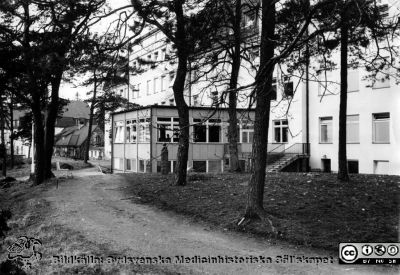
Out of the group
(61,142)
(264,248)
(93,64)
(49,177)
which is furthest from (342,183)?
(61,142)

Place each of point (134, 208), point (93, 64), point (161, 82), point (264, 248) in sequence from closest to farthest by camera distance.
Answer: point (264, 248) < point (93, 64) < point (134, 208) < point (161, 82)

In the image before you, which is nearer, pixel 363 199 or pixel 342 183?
pixel 363 199

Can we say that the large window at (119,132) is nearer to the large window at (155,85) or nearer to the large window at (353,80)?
the large window at (155,85)

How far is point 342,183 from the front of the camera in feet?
Result: 42.8

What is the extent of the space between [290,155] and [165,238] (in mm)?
20575

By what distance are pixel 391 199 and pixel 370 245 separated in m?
4.54

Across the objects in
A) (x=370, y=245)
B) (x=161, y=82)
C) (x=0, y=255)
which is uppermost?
(x=161, y=82)

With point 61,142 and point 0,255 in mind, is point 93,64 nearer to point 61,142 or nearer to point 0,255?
point 0,255

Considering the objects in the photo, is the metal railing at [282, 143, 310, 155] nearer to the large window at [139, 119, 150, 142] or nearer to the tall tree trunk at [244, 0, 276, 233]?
the large window at [139, 119, 150, 142]

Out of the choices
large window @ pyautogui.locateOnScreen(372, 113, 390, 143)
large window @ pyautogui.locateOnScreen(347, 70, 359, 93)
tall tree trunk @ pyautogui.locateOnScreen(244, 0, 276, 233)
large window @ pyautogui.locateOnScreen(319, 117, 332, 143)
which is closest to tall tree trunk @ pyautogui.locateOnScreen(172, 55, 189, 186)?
tall tree trunk @ pyautogui.locateOnScreen(244, 0, 276, 233)

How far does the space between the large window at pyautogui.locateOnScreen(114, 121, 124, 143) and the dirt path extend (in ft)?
63.9

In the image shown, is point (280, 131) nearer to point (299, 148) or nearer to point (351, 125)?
point (299, 148)

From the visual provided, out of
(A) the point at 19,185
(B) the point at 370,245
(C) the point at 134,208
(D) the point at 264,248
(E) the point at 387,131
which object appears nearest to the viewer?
(B) the point at 370,245

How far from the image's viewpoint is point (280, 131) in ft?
103
